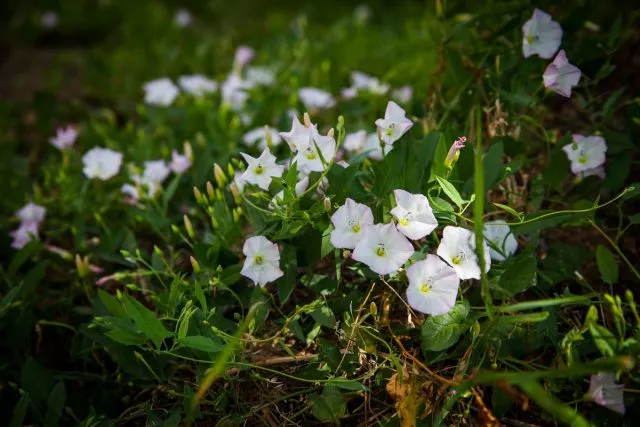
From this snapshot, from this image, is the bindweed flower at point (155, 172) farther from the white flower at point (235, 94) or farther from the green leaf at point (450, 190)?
the green leaf at point (450, 190)

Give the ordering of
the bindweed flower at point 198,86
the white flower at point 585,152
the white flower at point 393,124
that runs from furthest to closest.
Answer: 1. the bindweed flower at point 198,86
2. the white flower at point 585,152
3. the white flower at point 393,124

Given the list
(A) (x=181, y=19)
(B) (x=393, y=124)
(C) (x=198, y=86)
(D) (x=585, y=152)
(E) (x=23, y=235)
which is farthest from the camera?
(A) (x=181, y=19)

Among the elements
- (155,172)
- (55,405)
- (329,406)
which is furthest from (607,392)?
(155,172)

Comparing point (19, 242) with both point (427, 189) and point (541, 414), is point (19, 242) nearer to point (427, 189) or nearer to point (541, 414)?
point (427, 189)

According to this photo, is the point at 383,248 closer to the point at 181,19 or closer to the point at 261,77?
the point at 261,77

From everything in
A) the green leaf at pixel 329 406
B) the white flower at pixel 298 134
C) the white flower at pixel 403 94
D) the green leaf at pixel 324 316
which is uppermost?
the white flower at pixel 298 134

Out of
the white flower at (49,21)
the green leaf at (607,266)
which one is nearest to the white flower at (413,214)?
the green leaf at (607,266)

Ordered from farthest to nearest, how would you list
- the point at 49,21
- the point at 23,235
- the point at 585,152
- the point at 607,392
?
1. the point at 49,21
2. the point at 23,235
3. the point at 585,152
4. the point at 607,392
